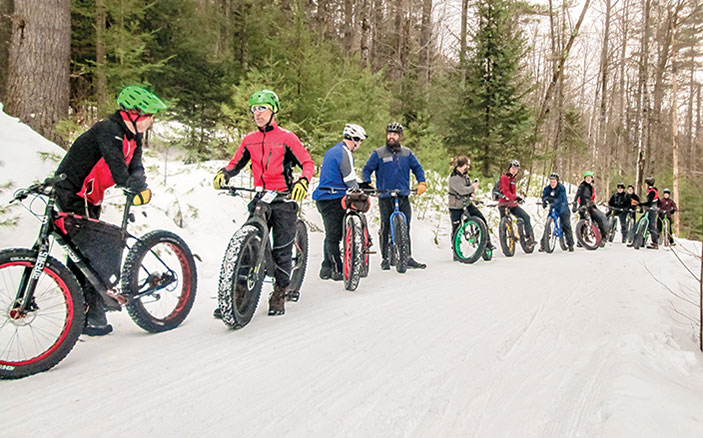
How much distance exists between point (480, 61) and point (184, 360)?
14.3m

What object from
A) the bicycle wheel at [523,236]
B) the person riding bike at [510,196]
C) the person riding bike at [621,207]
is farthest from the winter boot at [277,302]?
the person riding bike at [621,207]

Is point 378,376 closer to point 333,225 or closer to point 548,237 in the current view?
point 333,225

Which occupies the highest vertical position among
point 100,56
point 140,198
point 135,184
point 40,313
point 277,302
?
point 100,56

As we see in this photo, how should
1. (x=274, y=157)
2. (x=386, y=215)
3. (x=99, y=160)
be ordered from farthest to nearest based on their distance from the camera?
(x=386, y=215)
(x=274, y=157)
(x=99, y=160)

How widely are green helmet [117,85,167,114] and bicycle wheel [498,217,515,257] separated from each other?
7.89m

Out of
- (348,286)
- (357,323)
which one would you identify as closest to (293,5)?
(348,286)

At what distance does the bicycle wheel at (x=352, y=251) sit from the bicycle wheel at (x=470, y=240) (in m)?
3.29

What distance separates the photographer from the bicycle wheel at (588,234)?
1252cm

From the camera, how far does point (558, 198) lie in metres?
11.7

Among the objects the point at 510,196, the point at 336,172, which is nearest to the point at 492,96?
the point at 510,196

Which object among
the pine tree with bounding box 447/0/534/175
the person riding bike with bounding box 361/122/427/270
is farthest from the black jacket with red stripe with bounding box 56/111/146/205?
the pine tree with bounding box 447/0/534/175

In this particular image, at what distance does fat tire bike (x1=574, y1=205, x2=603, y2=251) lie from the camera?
41.1 ft

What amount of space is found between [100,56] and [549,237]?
11.2m

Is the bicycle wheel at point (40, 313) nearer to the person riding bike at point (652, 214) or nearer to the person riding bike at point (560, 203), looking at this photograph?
the person riding bike at point (560, 203)
